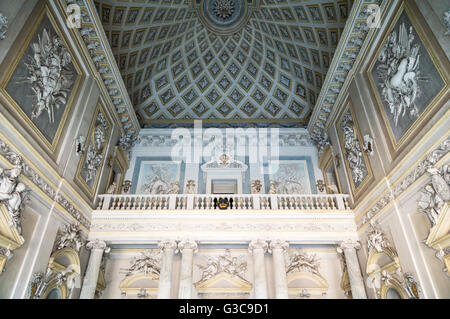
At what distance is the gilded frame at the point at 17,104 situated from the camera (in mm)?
5863

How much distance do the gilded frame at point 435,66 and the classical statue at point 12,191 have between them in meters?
9.57

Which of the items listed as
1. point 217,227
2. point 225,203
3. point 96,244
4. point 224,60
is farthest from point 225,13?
point 96,244

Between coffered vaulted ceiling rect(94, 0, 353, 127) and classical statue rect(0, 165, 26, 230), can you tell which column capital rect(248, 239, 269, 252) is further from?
coffered vaulted ceiling rect(94, 0, 353, 127)

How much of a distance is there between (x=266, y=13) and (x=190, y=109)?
262 inches

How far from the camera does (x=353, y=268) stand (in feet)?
30.0

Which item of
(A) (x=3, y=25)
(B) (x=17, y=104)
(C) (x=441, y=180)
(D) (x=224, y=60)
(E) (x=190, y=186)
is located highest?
(D) (x=224, y=60)

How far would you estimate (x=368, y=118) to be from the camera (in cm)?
889

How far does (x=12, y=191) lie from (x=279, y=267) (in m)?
8.38

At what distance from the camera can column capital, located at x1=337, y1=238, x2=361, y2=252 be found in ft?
31.1

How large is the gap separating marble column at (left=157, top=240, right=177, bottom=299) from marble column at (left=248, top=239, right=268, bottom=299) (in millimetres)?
3010

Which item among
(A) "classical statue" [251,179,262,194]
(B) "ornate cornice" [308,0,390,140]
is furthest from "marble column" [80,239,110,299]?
(B) "ornate cornice" [308,0,390,140]

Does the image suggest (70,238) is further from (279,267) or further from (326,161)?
(326,161)
